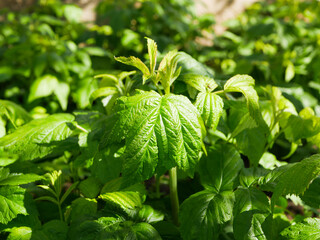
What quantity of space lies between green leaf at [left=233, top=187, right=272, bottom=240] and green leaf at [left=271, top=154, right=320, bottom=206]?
10 centimetres

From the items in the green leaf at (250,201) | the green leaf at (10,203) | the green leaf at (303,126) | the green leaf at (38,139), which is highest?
the green leaf at (303,126)

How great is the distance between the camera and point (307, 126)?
1424 mm

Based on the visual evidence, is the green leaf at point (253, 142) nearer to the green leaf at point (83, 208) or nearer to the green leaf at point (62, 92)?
the green leaf at point (83, 208)

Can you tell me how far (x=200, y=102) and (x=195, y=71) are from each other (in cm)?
27

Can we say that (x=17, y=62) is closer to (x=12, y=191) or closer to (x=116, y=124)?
(x=12, y=191)

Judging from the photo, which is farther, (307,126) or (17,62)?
(17,62)

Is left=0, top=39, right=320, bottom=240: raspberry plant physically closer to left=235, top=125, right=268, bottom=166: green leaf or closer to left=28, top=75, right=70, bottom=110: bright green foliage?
left=235, top=125, right=268, bottom=166: green leaf

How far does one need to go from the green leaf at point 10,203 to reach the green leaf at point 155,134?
44cm

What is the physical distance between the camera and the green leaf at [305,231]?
1.12m

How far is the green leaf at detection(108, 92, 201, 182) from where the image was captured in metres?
1.08

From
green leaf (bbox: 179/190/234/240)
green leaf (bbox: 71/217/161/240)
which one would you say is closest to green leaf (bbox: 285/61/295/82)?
green leaf (bbox: 179/190/234/240)

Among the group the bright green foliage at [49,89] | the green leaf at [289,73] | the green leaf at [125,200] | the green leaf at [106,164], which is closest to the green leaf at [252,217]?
the green leaf at [125,200]

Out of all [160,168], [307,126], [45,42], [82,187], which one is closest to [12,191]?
[82,187]

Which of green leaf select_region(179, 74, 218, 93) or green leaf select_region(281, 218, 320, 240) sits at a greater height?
green leaf select_region(179, 74, 218, 93)
